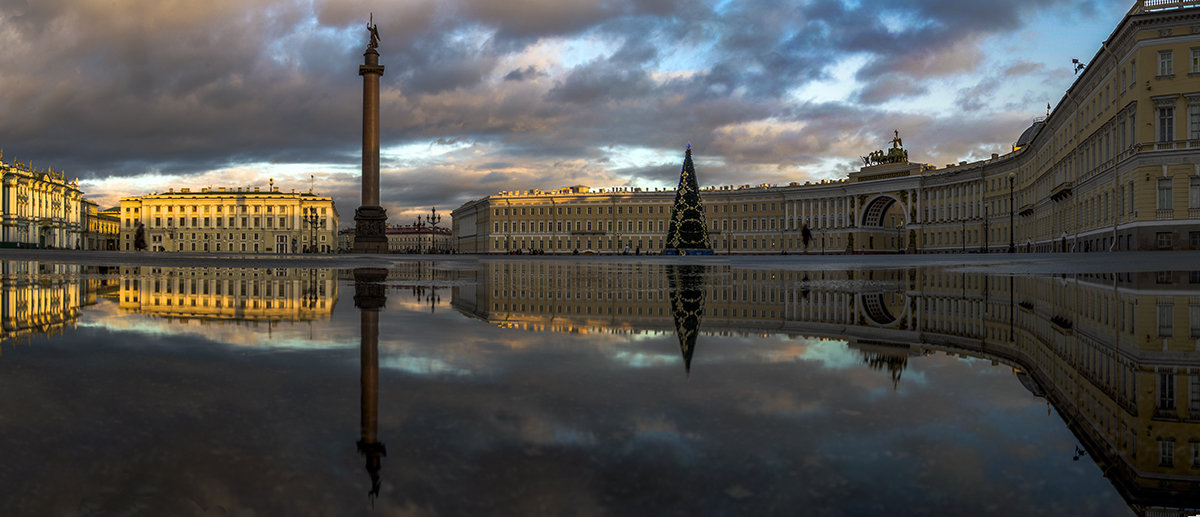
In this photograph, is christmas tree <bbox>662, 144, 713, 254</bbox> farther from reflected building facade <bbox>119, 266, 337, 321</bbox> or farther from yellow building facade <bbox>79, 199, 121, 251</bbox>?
yellow building facade <bbox>79, 199, 121, 251</bbox>

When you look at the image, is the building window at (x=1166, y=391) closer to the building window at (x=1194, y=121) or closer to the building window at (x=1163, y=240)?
the building window at (x=1163, y=240)

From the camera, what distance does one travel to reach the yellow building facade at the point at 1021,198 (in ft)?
99.4

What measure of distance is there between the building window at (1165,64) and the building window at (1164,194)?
4.42 metres

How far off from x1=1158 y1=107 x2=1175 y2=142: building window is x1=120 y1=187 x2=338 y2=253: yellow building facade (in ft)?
432

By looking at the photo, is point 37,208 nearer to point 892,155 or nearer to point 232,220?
point 232,220

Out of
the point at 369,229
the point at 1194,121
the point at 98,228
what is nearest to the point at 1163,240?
the point at 1194,121

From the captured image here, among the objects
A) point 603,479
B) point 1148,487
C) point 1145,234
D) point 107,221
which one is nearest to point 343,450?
point 603,479

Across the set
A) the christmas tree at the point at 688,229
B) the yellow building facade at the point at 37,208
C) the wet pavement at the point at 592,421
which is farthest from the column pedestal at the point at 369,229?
the yellow building facade at the point at 37,208

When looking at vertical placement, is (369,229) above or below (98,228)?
below

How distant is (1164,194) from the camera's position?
99.9ft

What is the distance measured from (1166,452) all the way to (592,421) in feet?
5.24

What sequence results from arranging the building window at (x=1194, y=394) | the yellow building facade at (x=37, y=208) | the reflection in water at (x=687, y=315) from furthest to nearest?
the yellow building facade at (x=37, y=208) < the reflection in water at (x=687, y=315) < the building window at (x=1194, y=394)

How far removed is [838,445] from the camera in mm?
2074

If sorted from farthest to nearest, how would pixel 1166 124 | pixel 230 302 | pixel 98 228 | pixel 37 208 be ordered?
pixel 98 228
pixel 37 208
pixel 1166 124
pixel 230 302
